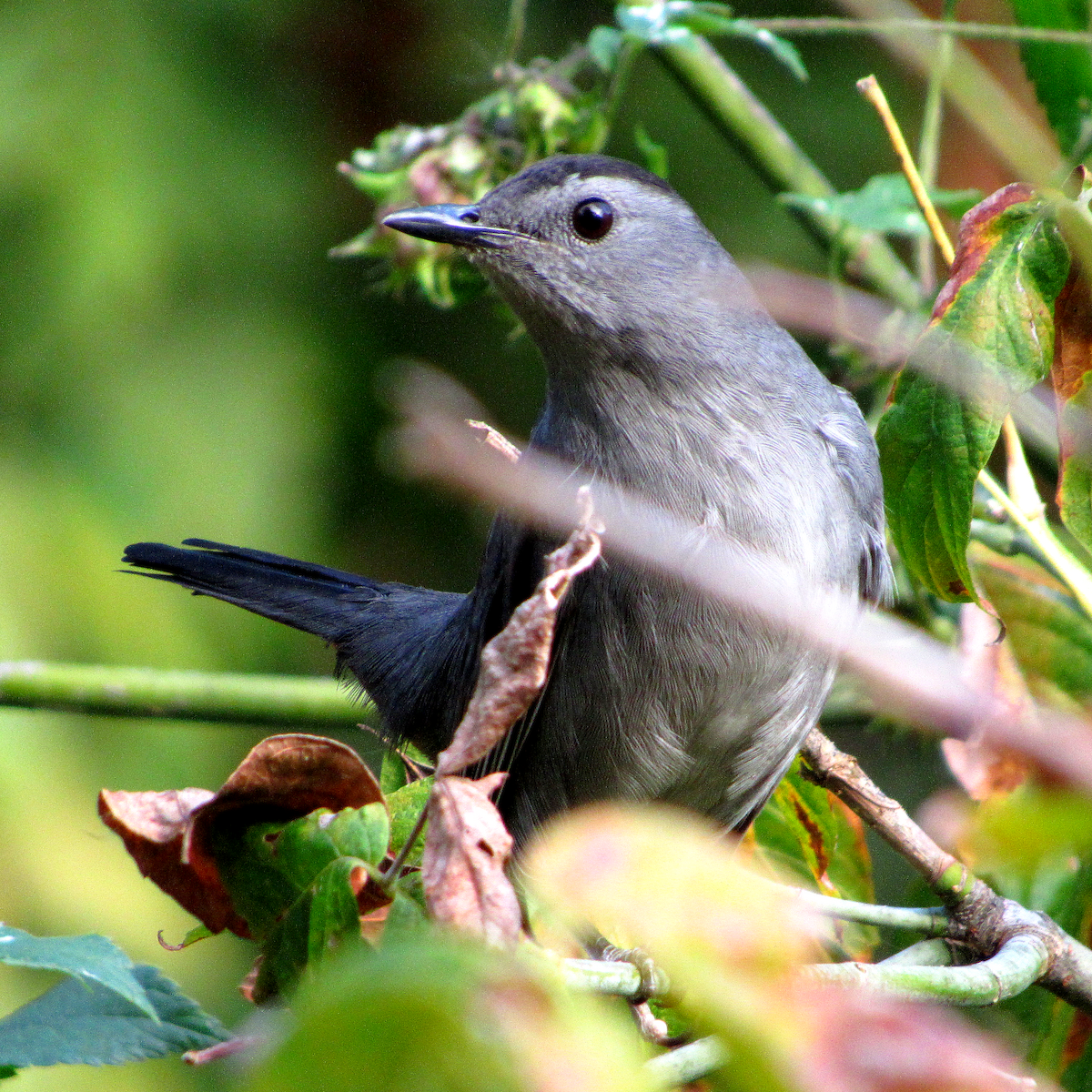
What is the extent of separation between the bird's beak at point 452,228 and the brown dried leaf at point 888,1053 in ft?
6.18

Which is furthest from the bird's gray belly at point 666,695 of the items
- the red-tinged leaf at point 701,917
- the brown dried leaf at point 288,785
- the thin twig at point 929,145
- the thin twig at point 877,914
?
the red-tinged leaf at point 701,917

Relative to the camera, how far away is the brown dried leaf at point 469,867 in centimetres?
91

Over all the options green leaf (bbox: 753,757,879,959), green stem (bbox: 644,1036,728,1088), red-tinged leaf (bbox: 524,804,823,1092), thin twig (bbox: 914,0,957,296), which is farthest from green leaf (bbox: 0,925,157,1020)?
thin twig (bbox: 914,0,957,296)

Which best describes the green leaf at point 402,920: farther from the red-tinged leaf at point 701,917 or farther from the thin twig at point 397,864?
the red-tinged leaf at point 701,917

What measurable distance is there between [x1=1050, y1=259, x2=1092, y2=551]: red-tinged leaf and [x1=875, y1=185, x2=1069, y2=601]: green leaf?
0.08 feet

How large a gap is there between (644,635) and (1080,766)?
63.7 inches

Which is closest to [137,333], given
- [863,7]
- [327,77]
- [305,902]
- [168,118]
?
[168,118]

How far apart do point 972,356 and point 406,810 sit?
36.1 inches

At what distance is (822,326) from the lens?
110cm

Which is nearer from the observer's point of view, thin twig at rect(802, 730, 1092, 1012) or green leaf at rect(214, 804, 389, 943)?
green leaf at rect(214, 804, 389, 943)

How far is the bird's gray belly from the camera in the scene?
207 centimetres

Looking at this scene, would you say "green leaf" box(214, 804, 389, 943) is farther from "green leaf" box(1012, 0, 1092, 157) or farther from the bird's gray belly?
"green leaf" box(1012, 0, 1092, 157)

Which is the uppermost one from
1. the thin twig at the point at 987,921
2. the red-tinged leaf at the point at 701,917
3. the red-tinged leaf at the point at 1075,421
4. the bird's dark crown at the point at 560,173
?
the bird's dark crown at the point at 560,173

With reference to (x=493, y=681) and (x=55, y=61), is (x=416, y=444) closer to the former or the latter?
(x=493, y=681)
